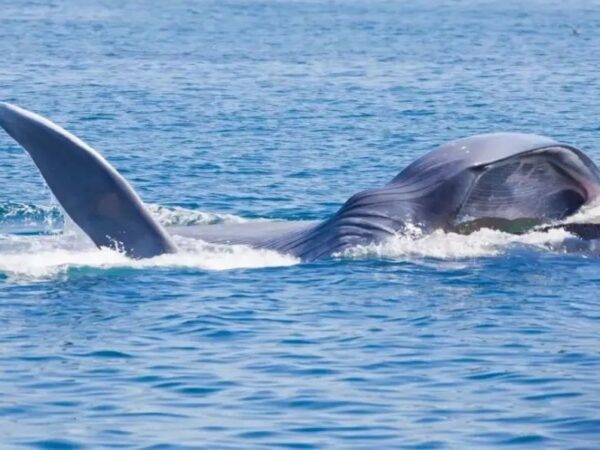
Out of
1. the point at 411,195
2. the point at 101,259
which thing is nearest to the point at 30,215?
the point at 101,259

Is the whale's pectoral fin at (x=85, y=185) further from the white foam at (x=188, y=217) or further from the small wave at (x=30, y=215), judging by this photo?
the small wave at (x=30, y=215)

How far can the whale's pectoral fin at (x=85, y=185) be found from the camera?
20797 mm

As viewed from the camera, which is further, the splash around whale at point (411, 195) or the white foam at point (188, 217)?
the white foam at point (188, 217)

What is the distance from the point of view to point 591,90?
50.1m

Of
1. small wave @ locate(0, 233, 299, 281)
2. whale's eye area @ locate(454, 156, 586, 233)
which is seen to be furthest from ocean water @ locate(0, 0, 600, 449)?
whale's eye area @ locate(454, 156, 586, 233)

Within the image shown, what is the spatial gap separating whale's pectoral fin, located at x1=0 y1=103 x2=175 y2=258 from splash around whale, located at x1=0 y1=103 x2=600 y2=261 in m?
0.01

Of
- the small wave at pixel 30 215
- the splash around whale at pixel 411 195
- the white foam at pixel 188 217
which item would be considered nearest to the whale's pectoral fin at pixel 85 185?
the splash around whale at pixel 411 195

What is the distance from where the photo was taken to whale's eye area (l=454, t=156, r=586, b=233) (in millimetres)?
21672

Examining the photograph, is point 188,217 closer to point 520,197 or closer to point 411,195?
point 411,195

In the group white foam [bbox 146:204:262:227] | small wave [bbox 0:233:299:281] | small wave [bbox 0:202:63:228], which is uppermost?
small wave [bbox 0:233:299:281]

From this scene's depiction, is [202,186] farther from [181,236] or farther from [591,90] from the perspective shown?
[591,90]

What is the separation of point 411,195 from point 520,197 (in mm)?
1504

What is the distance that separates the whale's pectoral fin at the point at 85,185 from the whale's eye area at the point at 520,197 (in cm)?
405

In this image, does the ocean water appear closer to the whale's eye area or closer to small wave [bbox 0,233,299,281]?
small wave [bbox 0,233,299,281]
